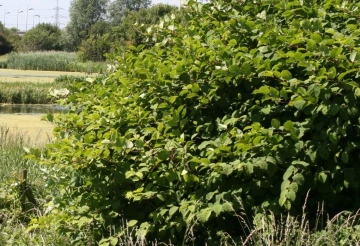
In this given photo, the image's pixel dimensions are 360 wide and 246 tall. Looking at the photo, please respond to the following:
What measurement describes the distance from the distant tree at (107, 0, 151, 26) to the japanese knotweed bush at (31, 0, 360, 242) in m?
77.9

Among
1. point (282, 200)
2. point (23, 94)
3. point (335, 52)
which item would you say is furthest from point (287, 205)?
point (23, 94)

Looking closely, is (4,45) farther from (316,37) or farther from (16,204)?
(316,37)

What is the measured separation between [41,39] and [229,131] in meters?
69.4

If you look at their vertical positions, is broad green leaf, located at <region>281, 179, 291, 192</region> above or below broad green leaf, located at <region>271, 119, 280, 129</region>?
below

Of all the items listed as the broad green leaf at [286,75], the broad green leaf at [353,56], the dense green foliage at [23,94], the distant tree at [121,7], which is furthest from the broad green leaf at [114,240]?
the distant tree at [121,7]

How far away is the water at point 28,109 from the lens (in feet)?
71.7

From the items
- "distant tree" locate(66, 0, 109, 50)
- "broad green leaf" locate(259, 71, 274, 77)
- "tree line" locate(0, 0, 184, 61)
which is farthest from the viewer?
"distant tree" locate(66, 0, 109, 50)

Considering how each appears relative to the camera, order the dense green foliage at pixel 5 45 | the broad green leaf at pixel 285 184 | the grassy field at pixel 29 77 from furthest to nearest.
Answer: the dense green foliage at pixel 5 45 → the grassy field at pixel 29 77 → the broad green leaf at pixel 285 184

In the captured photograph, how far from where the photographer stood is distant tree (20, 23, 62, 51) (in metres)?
68.5

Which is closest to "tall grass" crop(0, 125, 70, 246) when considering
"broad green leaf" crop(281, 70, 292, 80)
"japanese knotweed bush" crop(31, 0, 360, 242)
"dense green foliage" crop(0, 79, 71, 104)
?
"japanese knotweed bush" crop(31, 0, 360, 242)

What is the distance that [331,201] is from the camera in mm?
3713

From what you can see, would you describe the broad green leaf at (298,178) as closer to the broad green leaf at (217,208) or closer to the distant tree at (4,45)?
the broad green leaf at (217,208)

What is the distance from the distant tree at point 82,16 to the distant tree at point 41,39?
1903 mm

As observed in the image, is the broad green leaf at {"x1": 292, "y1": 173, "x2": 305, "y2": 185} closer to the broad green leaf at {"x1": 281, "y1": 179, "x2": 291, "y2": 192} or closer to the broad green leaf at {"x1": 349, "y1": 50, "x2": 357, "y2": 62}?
the broad green leaf at {"x1": 281, "y1": 179, "x2": 291, "y2": 192}
